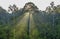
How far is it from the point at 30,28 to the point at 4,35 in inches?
46.5

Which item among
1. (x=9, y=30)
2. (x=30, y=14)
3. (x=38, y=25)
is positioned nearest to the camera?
(x=9, y=30)

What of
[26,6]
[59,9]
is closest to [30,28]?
[26,6]

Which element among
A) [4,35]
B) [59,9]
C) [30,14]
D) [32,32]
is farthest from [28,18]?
[59,9]

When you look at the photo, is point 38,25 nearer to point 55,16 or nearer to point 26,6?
point 55,16

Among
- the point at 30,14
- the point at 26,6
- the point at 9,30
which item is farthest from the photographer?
the point at 26,6

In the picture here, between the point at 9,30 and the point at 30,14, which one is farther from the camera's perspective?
the point at 30,14

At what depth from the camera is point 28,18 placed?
768 centimetres

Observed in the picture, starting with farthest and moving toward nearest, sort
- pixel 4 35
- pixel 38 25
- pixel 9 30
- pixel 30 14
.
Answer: pixel 30 14 → pixel 38 25 → pixel 9 30 → pixel 4 35

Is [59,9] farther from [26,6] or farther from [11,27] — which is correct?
[11,27]

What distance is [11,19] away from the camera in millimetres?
7742

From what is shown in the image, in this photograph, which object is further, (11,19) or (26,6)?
(26,6)

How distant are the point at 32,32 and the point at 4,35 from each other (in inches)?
44.5

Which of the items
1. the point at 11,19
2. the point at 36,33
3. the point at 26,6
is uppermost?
the point at 26,6

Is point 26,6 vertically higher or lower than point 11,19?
higher
